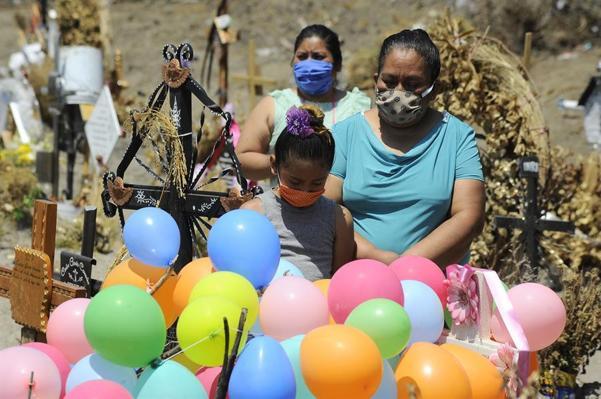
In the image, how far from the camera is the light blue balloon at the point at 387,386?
96.5 inches

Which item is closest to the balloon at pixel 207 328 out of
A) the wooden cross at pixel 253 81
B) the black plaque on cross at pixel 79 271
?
the black plaque on cross at pixel 79 271

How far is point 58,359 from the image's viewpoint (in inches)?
109

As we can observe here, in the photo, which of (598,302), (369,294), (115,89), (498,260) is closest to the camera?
(369,294)

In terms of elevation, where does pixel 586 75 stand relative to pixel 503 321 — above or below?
above

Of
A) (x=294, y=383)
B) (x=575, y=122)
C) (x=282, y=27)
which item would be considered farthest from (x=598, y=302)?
(x=282, y=27)

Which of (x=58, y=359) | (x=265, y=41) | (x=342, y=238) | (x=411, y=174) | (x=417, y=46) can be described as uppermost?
(x=265, y=41)

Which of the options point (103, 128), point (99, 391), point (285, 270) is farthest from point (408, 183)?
point (103, 128)

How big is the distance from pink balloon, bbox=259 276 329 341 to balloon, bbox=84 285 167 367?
1.09 feet

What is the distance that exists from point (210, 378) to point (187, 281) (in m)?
0.39

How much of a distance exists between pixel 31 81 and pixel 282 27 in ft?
34.2

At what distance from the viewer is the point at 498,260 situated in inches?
240

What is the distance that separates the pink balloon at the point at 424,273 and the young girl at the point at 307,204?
302 millimetres

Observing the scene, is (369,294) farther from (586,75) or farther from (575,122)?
(586,75)

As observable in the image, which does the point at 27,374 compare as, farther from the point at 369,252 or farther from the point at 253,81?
the point at 253,81
